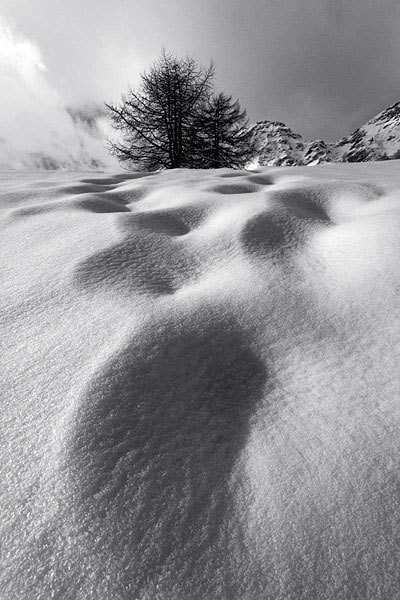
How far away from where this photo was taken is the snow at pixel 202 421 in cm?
40

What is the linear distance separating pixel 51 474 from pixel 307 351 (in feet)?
1.60

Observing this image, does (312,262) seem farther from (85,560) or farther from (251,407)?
(85,560)

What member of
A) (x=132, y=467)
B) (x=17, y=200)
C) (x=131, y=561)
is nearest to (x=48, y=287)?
(x=132, y=467)

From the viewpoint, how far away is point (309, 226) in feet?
4.08

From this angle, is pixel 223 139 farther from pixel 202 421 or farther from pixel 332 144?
pixel 332 144

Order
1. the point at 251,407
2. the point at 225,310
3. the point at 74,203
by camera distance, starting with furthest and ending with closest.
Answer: the point at 74,203, the point at 225,310, the point at 251,407

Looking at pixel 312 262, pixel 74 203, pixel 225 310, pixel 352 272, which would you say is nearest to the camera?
pixel 225 310

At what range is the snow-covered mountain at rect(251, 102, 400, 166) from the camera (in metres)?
102

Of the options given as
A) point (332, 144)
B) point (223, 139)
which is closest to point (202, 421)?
point (223, 139)

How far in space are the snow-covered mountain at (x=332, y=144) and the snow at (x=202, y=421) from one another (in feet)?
351

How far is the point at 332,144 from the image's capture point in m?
120

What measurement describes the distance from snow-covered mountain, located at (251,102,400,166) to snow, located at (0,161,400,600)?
107091 millimetres

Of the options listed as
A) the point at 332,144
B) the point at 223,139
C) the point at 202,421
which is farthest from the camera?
the point at 332,144

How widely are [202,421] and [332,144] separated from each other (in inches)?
5451
